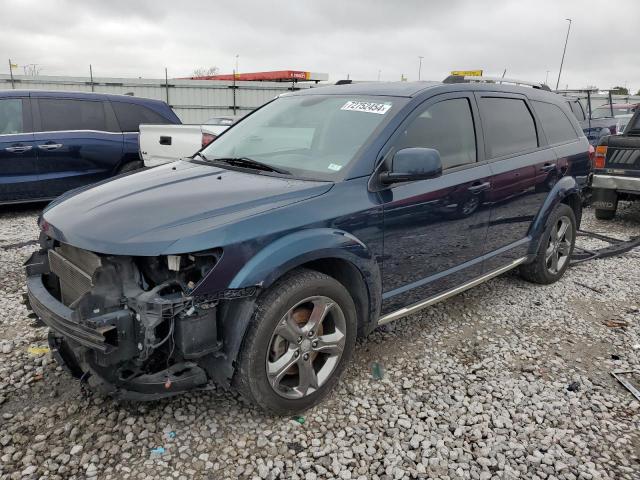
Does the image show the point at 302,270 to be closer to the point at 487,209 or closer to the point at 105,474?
the point at 105,474

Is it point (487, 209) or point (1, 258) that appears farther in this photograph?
point (1, 258)

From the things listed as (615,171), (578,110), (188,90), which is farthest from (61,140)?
(188,90)

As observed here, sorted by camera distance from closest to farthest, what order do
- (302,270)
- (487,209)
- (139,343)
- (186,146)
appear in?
1. (139,343)
2. (302,270)
3. (487,209)
4. (186,146)

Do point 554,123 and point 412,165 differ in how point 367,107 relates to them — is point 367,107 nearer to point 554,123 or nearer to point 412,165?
point 412,165

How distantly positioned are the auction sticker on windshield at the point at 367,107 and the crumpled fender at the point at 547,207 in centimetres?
202

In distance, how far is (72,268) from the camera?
8.38ft

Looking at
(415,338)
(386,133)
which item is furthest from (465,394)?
(386,133)

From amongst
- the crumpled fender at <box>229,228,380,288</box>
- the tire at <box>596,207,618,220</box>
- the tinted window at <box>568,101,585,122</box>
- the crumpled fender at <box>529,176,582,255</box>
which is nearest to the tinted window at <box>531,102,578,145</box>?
the crumpled fender at <box>529,176,582,255</box>

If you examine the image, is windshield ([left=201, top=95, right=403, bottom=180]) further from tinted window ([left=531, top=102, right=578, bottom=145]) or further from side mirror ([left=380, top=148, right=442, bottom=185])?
tinted window ([left=531, top=102, right=578, bottom=145])

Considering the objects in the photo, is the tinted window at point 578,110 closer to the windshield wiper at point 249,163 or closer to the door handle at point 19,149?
the windshield wiper at point 249,163

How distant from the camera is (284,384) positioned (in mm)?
2709

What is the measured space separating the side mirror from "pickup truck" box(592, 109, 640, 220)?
18.4 ft

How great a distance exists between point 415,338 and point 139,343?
213 centimetres

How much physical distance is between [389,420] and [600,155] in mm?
6383
